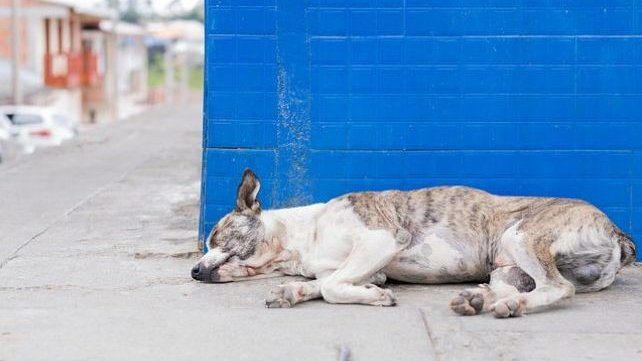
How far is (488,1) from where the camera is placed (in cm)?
750

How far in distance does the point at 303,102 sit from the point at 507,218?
163cm

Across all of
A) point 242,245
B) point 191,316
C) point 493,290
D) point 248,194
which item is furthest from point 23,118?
point 493,290

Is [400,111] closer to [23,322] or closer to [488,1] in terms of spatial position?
[488,1]

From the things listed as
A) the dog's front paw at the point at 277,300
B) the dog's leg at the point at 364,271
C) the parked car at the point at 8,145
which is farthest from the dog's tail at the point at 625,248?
the parked car at the point at 8,145

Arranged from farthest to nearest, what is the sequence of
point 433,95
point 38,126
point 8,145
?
1. point 38,126
2. point 8,145
3. point 433,95

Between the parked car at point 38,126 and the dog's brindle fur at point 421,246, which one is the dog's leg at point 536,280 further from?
the parked car at point 38,126

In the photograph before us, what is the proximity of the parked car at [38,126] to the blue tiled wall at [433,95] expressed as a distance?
2320 cm

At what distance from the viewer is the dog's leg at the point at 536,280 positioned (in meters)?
5.95

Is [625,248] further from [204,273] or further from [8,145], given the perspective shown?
[8,145]

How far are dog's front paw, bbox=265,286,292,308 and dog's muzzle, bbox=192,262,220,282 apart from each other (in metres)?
0.66

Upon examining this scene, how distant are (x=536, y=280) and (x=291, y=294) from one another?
1322 millimetres

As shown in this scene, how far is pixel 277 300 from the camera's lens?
6.24 m

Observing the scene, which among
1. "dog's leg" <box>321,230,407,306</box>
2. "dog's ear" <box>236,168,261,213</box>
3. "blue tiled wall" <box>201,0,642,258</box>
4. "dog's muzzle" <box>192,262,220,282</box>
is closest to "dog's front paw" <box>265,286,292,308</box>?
"dog's leg" <box>321,230,407,306</box>

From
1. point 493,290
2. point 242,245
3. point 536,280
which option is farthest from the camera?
point 242,245
